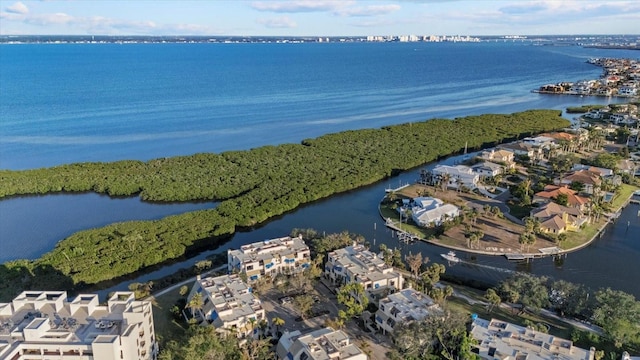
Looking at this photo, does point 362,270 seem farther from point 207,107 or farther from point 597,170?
point 207,107

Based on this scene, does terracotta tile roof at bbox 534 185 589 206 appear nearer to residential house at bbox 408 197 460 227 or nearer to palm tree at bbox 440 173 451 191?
palm tree at bbox 440 173 451 191

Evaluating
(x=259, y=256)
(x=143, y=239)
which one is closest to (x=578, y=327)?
(x=259, y=256)

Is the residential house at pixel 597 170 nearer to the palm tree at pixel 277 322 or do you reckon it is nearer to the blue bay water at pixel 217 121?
the blue bay water at pixel 217 121

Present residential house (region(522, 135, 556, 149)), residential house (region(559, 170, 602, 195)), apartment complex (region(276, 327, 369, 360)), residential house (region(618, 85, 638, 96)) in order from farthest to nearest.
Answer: residential house (region(618, 85, 638, 96)) → residential house (region(522, 135, 556, 149)) → residential house (region(559, 170, 602, 195)) → apartment complex (region(276, 327, 369, 360))

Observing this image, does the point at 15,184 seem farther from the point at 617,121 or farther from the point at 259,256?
the point at 617,121

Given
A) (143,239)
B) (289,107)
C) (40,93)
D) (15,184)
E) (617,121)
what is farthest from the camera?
(40,93)

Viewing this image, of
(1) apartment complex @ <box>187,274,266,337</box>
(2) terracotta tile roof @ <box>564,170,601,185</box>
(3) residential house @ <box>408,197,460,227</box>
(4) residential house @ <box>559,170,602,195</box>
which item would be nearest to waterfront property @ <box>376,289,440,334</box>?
(1) apartment complex @ <box>187,274,266,337</box>
